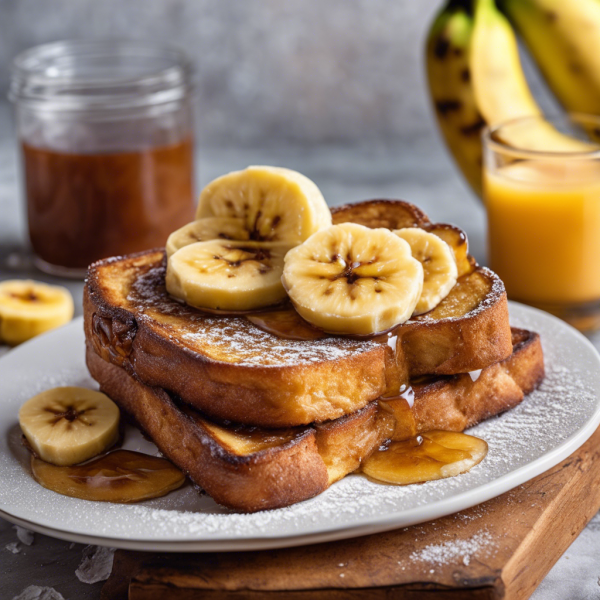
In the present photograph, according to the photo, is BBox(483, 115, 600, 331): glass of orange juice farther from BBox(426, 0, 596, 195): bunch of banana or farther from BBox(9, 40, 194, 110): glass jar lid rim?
BBox(9, 40, 194, 110): glass jar lid rim

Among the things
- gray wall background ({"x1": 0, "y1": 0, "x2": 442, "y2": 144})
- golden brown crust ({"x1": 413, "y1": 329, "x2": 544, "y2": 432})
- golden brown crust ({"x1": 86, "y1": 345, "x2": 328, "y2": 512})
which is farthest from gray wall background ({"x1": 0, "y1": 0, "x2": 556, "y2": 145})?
golden brown crust ({"x1": 86, "y1": 345, "x2": 328, "y2": 512})

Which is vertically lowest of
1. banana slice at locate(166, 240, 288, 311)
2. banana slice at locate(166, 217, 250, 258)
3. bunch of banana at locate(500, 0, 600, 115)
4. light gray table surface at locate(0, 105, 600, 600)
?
light gray table surface at locate(0, 105, 600, 600)

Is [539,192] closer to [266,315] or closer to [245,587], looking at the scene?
[266,315]

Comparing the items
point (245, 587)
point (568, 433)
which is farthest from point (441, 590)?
point (568, 433)

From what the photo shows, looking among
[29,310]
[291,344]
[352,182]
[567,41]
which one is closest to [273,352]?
[291,344]

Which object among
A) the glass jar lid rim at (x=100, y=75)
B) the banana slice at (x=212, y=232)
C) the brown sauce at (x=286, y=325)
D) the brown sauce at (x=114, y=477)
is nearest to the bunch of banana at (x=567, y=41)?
the glass jar lid rim at (x=100, y=75)

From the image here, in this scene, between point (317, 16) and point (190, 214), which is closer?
point (190, 214)
